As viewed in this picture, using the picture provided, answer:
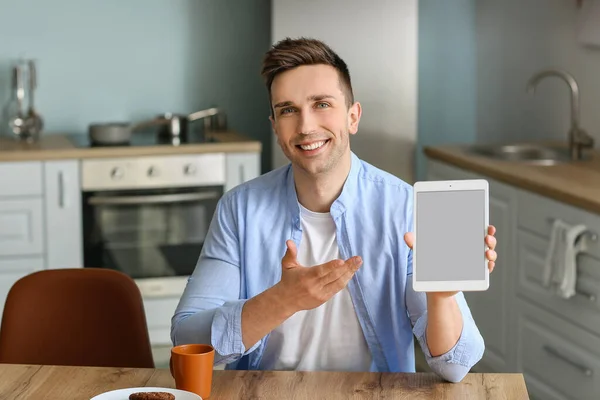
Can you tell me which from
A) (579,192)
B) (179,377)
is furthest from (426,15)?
(179,377)

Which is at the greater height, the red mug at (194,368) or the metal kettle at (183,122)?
the metal kettle at (183,122)

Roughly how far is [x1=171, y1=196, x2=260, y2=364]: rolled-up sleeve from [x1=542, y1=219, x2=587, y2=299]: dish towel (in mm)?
1343

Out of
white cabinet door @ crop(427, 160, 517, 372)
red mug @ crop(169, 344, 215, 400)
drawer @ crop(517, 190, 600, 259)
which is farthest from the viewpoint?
white cabinet door @ crop(427, 160, 517, 372)

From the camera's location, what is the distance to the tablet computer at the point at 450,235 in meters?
1.76

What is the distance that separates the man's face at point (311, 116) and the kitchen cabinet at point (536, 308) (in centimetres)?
127

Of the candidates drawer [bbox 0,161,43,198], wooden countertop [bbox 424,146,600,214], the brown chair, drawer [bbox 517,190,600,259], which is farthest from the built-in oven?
the brown chair

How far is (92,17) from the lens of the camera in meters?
4.64

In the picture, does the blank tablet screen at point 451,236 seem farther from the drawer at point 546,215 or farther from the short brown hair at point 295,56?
→ the drawer at point 546,215

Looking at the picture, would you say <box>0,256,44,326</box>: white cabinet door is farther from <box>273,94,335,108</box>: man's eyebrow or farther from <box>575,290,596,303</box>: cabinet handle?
<box>273,94,335,108</box>: man's eyebrow

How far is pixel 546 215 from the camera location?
3430 millimetres

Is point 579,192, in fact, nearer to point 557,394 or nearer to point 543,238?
point 543,238

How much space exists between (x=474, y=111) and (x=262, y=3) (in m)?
1.10

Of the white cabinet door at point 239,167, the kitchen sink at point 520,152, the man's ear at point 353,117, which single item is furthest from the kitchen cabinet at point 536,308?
the man's ear at point 353,117

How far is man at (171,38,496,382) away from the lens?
6.95ft
